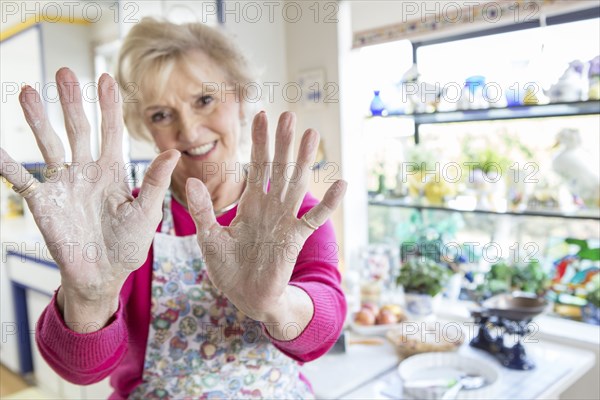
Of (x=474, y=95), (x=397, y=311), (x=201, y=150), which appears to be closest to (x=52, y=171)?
(x=201, y=150)

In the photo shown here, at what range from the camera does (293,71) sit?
2.31m

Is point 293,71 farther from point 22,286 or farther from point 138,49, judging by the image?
point 22,286

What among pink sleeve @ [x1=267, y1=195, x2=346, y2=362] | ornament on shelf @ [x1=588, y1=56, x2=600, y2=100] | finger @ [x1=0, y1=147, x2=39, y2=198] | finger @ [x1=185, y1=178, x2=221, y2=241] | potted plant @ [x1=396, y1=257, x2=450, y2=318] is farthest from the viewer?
potted plant @ [x1=396, y1=257, x2=450, y2=318]

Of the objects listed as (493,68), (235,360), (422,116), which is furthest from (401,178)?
(235,360)

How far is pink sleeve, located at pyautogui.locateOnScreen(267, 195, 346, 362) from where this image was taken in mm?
729

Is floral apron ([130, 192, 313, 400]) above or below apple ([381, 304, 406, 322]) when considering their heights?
above

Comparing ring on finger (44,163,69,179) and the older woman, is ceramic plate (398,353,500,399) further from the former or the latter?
ring on finger (44,163,69,179)

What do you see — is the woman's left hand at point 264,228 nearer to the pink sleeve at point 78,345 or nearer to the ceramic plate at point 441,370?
the pink sleeve at point 78,345

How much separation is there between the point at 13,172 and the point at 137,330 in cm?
51

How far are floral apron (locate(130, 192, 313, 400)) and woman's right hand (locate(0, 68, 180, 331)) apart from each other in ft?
1.14

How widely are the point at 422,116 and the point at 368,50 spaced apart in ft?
1.29

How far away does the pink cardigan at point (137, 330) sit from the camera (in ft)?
2.16

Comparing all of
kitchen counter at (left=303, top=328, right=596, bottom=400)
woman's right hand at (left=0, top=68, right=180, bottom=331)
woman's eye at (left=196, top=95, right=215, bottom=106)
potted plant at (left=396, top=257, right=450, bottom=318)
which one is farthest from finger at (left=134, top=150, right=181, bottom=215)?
potted plant at (left=396, top=257, right=450, bottom=318)

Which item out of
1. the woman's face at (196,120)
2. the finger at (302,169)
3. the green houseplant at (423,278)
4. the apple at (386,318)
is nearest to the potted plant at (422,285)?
the green houseplant at (423,278)
